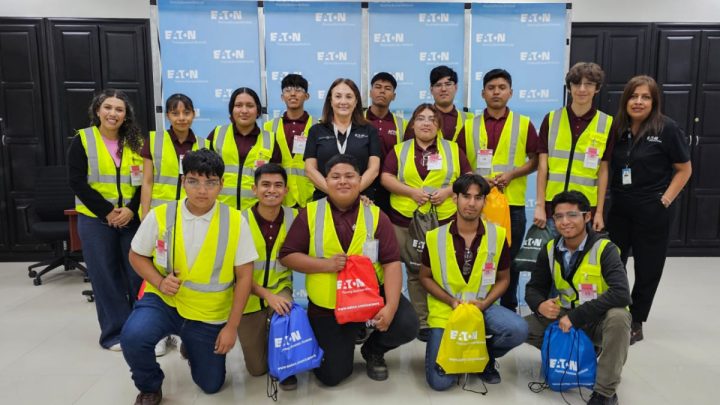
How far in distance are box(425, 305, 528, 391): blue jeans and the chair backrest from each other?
3.96 meters

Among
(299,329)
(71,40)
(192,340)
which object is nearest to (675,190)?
(299,329)

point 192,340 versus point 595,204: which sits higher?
point 595,204

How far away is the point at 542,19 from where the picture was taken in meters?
4.23

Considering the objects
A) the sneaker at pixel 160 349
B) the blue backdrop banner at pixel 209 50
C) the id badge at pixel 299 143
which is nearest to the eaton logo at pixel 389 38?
the blue backdrop banner at pixel 209 50

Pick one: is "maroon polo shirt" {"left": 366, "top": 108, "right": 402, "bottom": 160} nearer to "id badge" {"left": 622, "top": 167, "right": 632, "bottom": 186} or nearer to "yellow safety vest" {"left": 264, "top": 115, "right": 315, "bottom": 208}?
"yellow safety vest" {"left": 264, "top": 115, "right": 315, "bottom": 208}

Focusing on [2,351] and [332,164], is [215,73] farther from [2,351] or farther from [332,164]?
[2,351]

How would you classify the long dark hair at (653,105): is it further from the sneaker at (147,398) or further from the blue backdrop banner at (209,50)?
the sneaker at (147,398)

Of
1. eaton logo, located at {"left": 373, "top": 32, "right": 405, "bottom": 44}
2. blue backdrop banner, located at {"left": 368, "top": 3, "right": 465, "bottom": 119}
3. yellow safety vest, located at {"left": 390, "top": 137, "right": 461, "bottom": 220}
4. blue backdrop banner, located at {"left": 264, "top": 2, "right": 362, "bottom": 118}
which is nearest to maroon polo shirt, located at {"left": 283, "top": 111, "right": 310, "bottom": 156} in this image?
yellow safety vest, located at {"left": 390, "top": 137, "right": 461, "bottom": 220}

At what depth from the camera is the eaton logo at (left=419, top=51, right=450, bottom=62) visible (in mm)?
4258

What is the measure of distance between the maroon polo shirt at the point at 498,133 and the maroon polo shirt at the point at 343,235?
108 cm

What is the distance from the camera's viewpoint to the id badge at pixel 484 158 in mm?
3265

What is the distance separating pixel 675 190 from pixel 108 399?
11.4 feet

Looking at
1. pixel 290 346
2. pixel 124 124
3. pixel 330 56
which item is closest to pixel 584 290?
pixel 290 346

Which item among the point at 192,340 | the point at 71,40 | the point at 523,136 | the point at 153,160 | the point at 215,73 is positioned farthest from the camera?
the point at 71,40
